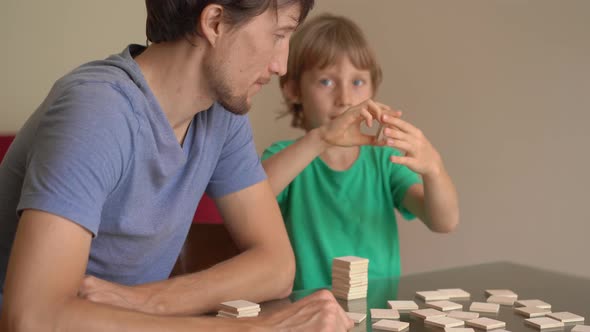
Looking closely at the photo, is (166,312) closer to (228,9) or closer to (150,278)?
(150,278)

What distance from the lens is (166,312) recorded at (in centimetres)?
145

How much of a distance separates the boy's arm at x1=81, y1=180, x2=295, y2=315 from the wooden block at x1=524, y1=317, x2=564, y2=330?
0.52m

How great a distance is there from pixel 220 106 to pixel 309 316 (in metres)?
0.61

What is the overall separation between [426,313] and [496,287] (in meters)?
0.36

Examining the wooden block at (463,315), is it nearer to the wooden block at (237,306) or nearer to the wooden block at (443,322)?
the wooden block at (443,322)

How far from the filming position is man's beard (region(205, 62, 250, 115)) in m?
1.60

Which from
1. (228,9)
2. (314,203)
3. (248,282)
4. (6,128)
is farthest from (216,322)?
(6,128)

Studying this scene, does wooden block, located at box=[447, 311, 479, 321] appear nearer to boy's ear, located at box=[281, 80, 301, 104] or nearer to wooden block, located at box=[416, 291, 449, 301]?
wooden block, located at box=[416, 291, 449, 301]

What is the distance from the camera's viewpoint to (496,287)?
179 centimetres

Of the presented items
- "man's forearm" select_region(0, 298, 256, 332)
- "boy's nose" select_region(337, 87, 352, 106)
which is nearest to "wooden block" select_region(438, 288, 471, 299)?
"man's forearm" select_region(0, 298, 256, 332)

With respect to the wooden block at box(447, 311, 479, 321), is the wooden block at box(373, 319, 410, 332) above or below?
above

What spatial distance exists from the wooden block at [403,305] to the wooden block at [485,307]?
12 centimetres

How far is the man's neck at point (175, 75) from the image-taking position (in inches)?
62.8

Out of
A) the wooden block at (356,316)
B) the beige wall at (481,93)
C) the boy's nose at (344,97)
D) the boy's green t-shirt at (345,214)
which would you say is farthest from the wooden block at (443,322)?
the beige wall at (481,93)
